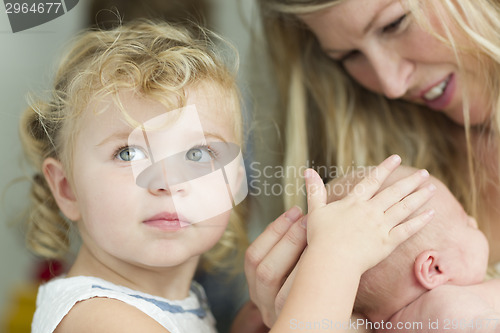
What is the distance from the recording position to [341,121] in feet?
4.74

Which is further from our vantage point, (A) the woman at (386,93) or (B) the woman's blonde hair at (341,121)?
(B) the woman's blonde hair at (341,121)

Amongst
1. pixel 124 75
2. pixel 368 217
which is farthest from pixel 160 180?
pixel 368 217

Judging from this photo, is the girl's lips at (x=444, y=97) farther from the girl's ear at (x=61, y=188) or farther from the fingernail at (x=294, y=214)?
the girl's ear at (x=61, y=188)

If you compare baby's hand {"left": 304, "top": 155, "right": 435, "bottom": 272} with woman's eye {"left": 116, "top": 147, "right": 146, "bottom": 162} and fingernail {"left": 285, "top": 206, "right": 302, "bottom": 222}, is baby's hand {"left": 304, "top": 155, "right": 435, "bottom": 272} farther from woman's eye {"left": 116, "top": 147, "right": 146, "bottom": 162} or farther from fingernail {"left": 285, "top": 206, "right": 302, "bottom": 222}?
woman's eye {"left": 116, "top": 147, "right": 146, "bottom": 162}

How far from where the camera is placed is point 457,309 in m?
0.89

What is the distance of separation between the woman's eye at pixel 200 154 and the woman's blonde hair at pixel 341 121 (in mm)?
416

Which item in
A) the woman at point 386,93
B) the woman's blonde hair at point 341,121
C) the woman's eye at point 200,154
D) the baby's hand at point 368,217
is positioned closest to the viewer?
the baby's hand at point 368,217

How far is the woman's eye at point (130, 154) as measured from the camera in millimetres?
932

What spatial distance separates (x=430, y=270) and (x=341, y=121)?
1.85 feet

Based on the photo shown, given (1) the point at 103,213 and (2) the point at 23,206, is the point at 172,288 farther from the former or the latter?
(2) the point at 23,206

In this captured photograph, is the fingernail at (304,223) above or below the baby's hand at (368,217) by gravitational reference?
below

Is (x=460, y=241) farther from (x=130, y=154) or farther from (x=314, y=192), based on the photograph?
(x=130, y=154)

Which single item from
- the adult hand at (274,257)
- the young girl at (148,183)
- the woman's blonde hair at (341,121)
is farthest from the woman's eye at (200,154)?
the woman's blonde hair at (341,121)

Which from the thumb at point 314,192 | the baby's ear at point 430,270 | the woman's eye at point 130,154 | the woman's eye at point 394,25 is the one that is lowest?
the baby's ear at point 430,270
